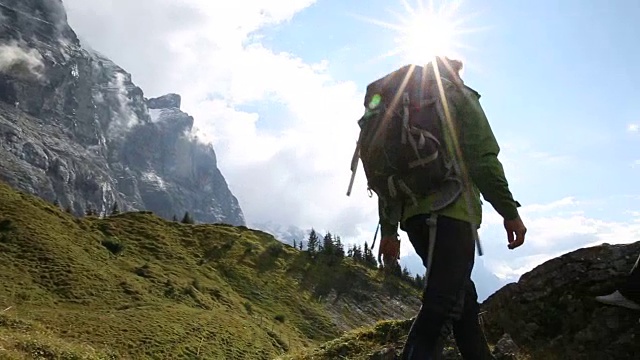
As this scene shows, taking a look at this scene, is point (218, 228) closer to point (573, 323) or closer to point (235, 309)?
point (235, 309)

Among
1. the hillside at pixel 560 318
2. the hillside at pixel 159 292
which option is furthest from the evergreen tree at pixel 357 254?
the hillside at pixel 560 318

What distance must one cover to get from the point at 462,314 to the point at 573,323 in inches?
149

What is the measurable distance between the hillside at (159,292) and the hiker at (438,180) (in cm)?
246

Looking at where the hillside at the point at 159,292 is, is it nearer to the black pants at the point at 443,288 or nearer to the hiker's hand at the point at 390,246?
the hiker's hand at the point at 390,246

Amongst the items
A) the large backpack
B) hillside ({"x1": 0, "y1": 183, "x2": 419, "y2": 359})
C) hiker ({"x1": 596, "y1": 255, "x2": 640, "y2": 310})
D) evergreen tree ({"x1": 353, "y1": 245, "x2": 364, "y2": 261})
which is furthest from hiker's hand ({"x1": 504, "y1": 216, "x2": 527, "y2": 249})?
evergreen tree ({"x1": 353, "y1": 245, "x2": 364, "y2": 261})

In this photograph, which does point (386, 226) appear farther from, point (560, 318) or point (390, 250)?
point (560, 318)

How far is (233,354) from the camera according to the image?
39.2 meters

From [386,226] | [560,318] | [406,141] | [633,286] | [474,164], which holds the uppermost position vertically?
[406,141]

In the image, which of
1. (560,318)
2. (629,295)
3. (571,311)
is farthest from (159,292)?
(629,295)

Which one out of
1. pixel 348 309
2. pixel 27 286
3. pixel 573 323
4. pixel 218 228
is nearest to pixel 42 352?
pixel 573 323

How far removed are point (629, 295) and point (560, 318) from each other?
1.15 m

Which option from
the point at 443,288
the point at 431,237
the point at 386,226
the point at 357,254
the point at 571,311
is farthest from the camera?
the point at 357,254

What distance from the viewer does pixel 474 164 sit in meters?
4.40

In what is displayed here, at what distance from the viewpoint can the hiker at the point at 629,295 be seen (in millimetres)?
6801
